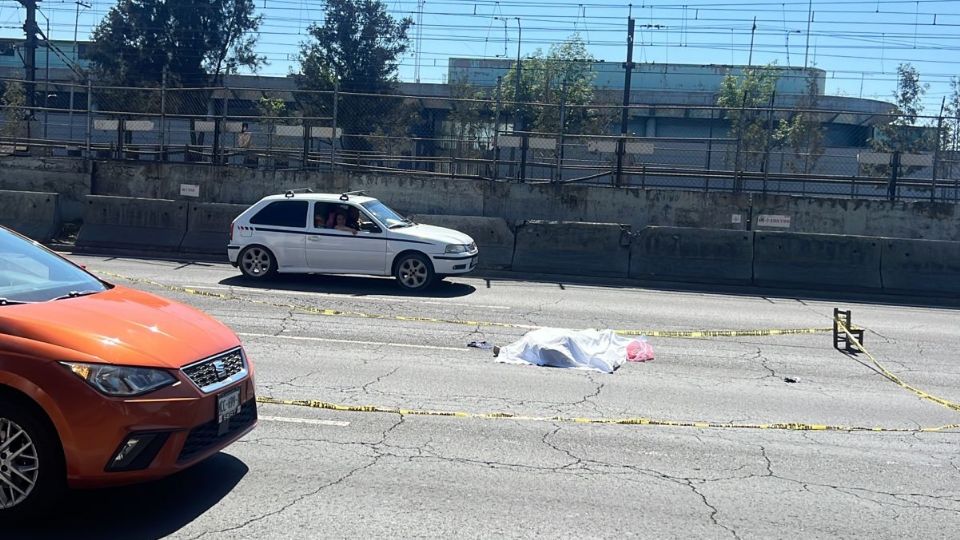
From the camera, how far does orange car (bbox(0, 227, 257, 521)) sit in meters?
4.72

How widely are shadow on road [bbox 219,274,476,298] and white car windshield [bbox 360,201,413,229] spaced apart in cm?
109

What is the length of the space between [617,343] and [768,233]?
9099 mm

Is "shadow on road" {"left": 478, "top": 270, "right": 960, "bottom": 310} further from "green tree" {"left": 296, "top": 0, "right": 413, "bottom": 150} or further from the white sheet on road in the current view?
"green tree" {"left": 296, "top": 0, "right": 413, "bottom": 150}

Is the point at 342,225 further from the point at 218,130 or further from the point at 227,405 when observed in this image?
the point at 227,405

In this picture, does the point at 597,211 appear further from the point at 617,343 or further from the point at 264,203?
the point at 617,343

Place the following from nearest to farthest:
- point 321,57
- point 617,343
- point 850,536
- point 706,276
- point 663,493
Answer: point 850,536 → point 663,493 → point 617,343 → point 706,276 → point 321,57

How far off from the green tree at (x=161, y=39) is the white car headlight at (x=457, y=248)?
31.2m

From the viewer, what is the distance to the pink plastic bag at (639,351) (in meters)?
10.6

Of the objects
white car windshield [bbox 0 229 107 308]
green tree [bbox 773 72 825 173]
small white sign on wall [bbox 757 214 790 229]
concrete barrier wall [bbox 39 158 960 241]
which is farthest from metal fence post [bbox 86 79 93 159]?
white car windshield [bbox 0 229 107 308]

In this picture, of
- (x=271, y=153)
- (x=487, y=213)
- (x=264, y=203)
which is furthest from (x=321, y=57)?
(x=264, y=203)

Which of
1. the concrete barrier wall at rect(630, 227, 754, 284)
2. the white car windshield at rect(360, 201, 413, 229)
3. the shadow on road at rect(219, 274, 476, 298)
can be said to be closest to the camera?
the shadow on road at rect(219, 274, 476, 298)

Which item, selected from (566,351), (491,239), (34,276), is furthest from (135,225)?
(34,276)

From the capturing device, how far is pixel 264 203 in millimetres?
16578

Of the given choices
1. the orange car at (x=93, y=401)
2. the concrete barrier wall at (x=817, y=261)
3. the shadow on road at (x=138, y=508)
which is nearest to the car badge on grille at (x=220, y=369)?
the orange car at (x=93, y=401)
